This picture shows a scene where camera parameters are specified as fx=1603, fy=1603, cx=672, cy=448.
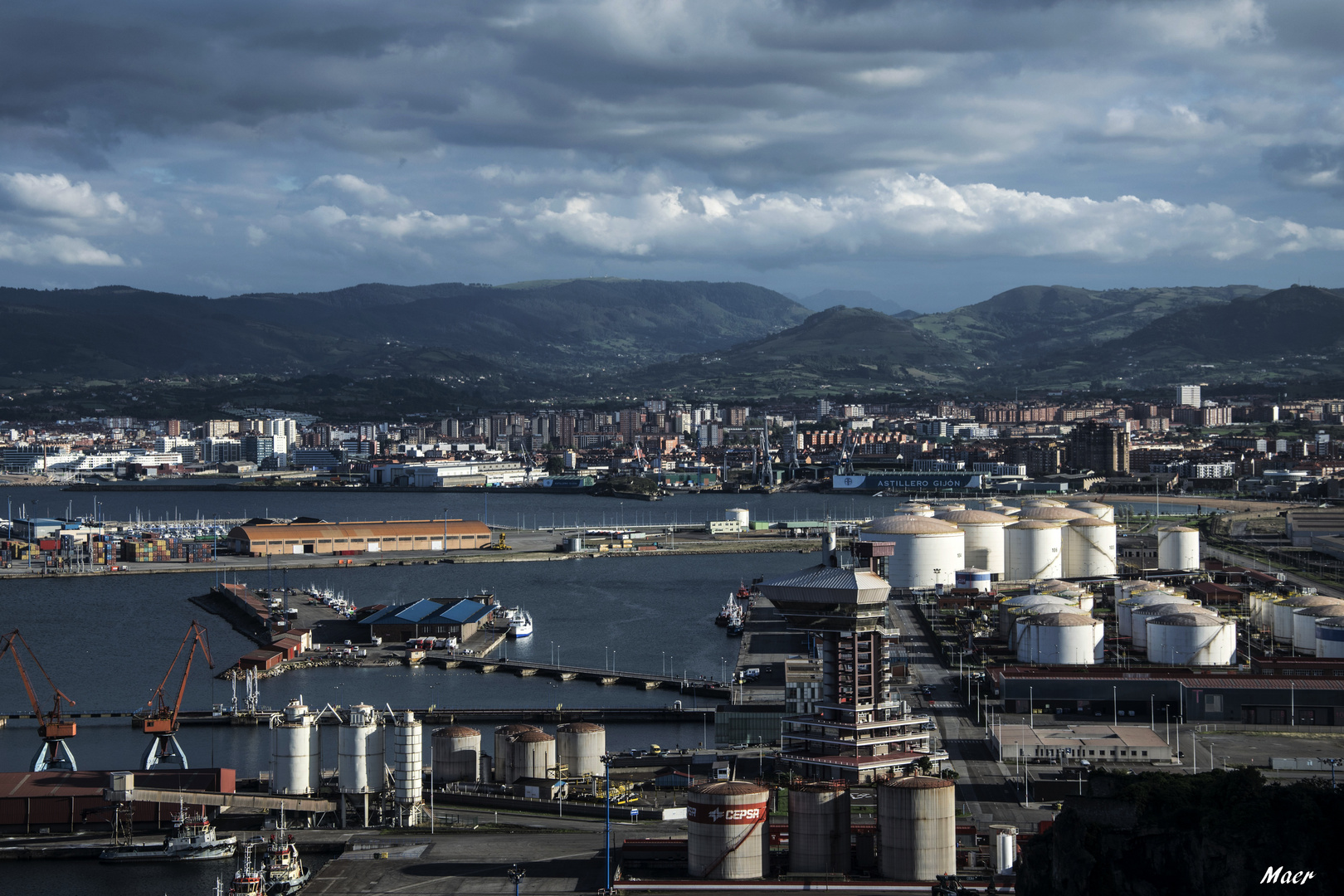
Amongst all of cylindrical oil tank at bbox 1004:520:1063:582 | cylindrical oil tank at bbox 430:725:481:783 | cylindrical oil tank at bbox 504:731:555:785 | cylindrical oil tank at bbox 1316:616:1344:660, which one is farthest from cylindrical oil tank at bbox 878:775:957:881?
cylindrical oil tank at bbox 1004:520:1063:582

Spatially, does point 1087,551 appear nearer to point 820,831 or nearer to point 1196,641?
point 1196,641

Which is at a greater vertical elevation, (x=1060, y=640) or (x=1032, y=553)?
(x=1032, y=553)

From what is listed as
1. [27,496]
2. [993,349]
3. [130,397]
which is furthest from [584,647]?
[993,349]

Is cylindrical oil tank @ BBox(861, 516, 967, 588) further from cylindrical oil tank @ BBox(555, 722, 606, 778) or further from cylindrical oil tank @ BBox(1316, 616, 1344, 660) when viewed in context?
cylindrical oil tank @ BBox(555, 722, 606, 778)

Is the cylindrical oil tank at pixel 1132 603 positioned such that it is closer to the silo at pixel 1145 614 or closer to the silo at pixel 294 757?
the silo at pixel 1145 614

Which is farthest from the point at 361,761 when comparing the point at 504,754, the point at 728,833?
the point at 728,833

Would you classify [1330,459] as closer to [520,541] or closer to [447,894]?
[520,541]
